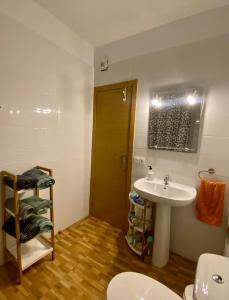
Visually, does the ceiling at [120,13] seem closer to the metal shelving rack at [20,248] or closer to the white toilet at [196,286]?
the metal shelving rack at [20,248]

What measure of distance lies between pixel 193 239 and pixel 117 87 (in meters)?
2.00

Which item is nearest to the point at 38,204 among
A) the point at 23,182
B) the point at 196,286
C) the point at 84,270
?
the point at 23,182

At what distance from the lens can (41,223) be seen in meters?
1.53

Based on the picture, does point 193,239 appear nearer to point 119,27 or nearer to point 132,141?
point 132,141

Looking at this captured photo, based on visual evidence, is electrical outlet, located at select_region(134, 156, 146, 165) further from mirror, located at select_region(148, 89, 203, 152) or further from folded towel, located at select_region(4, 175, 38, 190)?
folded towel, located at select_region(4, 175, 38, 190)

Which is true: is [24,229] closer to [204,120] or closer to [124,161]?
[124,161]

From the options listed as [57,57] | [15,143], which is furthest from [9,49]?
[15,143]

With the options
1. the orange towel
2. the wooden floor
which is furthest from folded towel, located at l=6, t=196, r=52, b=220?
the orange towel

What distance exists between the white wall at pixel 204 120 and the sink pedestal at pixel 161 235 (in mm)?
237

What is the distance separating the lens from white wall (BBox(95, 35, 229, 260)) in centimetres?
158

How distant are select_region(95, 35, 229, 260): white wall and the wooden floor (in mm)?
344

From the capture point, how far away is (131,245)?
6.37 feet

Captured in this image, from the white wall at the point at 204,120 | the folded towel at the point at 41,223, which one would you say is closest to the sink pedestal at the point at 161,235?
the white wall at the point at 204,120

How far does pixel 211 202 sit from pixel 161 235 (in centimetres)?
59
